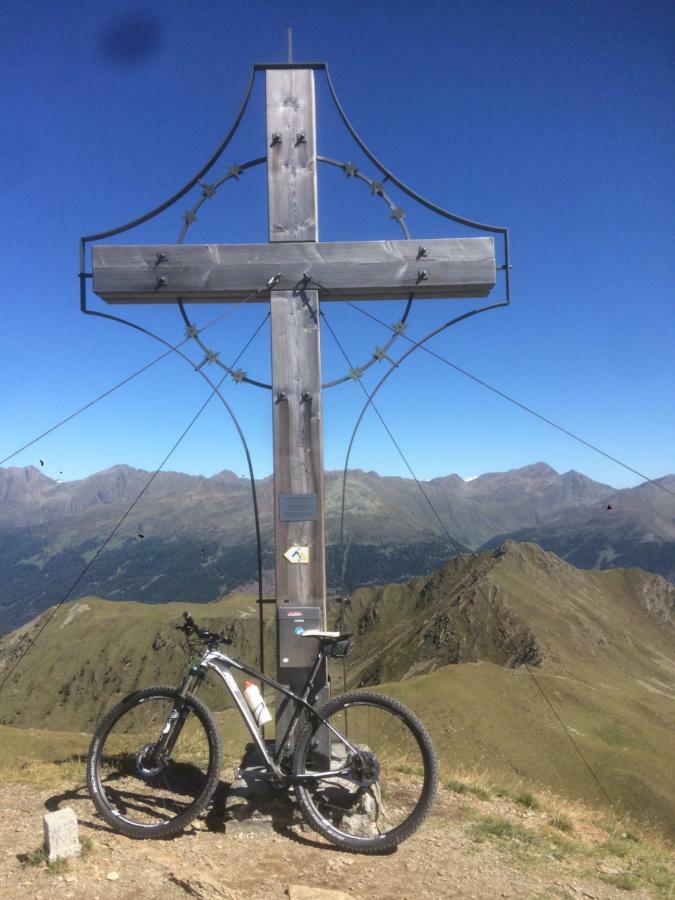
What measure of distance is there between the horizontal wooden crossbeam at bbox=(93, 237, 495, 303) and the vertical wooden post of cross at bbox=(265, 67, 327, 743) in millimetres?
174

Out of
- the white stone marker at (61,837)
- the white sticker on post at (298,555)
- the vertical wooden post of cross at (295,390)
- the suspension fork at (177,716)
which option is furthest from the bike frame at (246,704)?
the white stone marker at (61,837)

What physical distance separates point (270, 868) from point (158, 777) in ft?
4.72

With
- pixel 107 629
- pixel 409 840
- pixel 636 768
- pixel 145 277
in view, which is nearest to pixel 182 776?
pixel 409 840

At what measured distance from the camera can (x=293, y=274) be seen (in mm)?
6426

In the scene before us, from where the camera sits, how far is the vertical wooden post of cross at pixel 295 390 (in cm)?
618

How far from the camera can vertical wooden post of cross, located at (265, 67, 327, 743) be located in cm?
618

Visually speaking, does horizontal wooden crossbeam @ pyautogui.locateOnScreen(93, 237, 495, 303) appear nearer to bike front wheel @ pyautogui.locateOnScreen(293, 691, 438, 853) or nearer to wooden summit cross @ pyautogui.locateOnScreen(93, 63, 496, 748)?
wooden summit cross @ pyautogui.locateOnScreen(93, 63, 496, 748)

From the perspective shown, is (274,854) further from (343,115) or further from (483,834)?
(343,115)

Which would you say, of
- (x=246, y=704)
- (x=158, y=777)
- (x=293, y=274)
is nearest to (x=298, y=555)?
(x=246, y=704)

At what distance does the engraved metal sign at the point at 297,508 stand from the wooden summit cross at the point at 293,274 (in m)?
0.01

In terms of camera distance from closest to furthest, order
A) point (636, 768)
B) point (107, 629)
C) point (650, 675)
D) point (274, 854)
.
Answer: point (274, 854), point (636, 768), point (650, 675), point (107, 629)

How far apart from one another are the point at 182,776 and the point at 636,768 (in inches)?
1931

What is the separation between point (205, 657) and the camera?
5.52m

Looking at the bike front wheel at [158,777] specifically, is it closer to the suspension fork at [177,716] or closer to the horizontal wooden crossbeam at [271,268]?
the suspension fork at [177,716]
